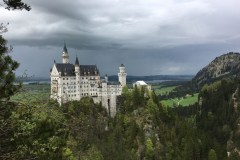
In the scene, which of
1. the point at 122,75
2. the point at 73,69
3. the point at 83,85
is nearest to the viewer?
the point at 83,85

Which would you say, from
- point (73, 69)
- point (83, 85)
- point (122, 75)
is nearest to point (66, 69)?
point (73, 69)

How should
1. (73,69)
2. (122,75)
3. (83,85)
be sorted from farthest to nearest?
(122,75) → (73,69) → (83,85)

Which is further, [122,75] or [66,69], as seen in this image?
[122,75]

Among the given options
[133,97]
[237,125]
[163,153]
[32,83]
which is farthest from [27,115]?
[237,125]

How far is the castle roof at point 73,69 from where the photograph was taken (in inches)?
5710

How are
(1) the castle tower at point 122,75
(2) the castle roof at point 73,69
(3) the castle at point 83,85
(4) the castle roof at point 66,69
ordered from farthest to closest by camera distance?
1. (1) the castle tower at point 122,75
2. (2) the castle roof at point 73,69
3. (4) the castle roof at point 66,69
4. (3) the castle at point 83,85

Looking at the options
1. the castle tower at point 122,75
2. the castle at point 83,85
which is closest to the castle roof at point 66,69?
the castle at point 83,85

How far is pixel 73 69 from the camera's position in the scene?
14962 centimetres

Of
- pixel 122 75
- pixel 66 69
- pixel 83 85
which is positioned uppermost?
pixel 66 69

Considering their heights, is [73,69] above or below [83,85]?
above

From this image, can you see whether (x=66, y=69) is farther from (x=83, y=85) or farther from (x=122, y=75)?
(x=122, y=75)

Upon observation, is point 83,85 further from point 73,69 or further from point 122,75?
point 122,75

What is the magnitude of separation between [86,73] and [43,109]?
135695 mm

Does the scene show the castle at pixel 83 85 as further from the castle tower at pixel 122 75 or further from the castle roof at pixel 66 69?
A: the castle tower at pixel 122 75
